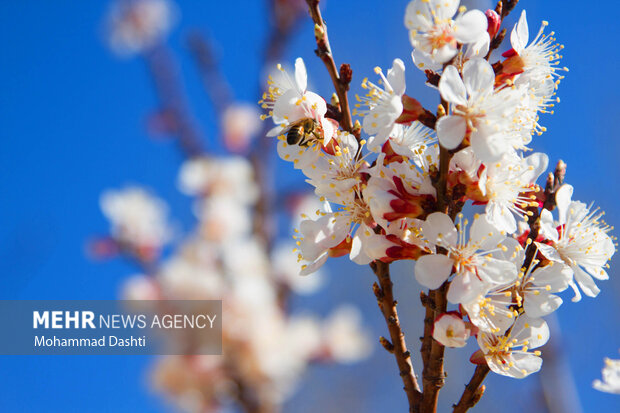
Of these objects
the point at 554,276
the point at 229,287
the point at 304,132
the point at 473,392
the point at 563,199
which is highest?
the point at 229,287

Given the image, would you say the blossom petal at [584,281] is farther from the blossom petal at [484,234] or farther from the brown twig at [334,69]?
the brown twig at [334,69]

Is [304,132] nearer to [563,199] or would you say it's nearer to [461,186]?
[461,186]

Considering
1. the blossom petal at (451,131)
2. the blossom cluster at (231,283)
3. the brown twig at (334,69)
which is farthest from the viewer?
the blossom cluster at (231,283)

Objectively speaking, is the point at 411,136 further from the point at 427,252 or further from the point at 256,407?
the point at 256,407

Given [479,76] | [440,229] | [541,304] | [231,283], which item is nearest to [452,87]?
[479,76]

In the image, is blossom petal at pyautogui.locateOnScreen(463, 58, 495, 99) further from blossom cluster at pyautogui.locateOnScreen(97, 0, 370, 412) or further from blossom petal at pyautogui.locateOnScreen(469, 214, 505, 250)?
blossom cluster at pyautogui.locateOnScreen(97, 0, 370, 412)

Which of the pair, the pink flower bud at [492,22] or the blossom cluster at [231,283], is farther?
the blossom cluster at [231,283]

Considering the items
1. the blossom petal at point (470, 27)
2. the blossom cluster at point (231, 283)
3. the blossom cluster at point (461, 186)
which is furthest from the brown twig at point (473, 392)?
the blossom cluster at point (231, 283)
